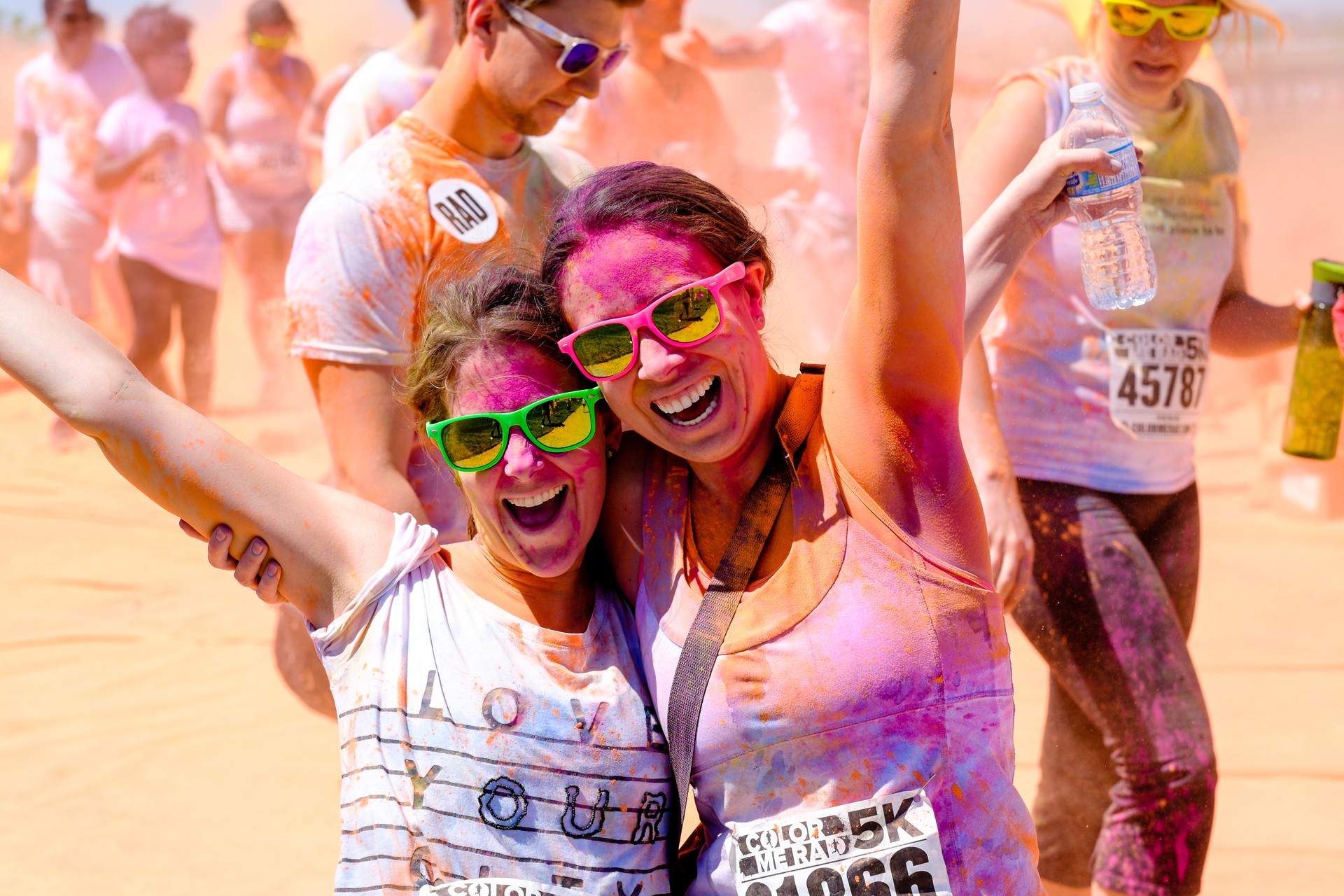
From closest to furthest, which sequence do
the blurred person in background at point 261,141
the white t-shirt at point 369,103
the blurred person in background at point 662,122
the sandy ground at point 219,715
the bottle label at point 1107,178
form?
the bottle label at point 1107,178 < the white t-shirt at point 369,103 < the sandy ground at point 219,715 < the blurred person in background at point 662,122 < the blurred person in background at point 261,141

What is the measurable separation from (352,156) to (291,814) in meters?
2.35

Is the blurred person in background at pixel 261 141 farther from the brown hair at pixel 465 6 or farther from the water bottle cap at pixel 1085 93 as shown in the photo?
the water bottle cap at pixel 1085 93

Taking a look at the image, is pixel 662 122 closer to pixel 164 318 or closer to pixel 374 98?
pixel 374 98

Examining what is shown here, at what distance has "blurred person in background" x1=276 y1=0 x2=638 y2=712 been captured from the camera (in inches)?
104

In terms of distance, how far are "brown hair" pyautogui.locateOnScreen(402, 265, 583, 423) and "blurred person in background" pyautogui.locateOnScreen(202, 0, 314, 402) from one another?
7.66 meters

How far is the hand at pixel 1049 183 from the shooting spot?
2117 mm

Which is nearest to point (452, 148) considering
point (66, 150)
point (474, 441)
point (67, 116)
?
point (474, 441)

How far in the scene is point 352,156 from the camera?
112 inches

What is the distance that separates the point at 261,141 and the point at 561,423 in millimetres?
8247

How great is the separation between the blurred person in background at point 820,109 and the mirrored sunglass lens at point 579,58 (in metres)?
4.69

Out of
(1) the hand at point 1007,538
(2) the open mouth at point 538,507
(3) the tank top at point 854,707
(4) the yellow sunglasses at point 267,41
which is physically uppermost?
(2) the open mouth at point 538,507

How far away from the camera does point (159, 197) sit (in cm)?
838

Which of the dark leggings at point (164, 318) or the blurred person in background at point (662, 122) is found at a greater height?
the blurred person in background at point (662, 122)

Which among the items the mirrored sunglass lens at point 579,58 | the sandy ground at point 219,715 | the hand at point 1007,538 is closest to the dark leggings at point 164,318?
the sandy ground at point 219,715
